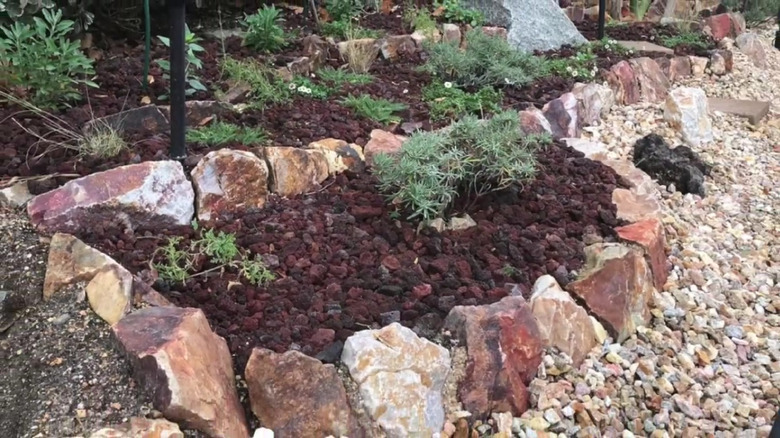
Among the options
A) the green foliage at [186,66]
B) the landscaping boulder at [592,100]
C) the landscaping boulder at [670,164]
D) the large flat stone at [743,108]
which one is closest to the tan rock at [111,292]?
the green foliage at [186,66]

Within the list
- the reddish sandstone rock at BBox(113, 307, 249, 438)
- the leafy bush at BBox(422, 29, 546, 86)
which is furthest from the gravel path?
the reddish sandstone rock at BBox(113, 307, 249, 438)

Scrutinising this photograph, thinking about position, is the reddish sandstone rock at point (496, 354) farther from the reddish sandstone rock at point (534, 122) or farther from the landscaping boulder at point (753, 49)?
the landscaping boulder at point (753, 49)

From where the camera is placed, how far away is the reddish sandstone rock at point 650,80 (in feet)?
17.2

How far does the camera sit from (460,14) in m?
5.64

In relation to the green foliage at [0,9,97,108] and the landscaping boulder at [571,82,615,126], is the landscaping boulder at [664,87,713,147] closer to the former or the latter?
the landscaping boulder at [571,82,615,126]

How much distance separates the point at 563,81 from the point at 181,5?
2.88 metres

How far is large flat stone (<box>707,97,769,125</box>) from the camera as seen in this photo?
518 cm

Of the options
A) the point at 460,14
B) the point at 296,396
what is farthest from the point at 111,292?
the point at 460,14

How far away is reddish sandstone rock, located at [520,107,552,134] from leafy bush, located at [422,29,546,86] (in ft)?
1.42

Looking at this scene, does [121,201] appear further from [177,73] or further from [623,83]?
[623,83]

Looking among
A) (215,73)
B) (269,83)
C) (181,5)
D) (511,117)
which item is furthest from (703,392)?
(215,73)

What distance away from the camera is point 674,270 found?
3.11m

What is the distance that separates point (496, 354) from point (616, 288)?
2.36ft

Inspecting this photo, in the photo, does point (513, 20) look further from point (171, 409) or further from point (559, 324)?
point (171, 409)
